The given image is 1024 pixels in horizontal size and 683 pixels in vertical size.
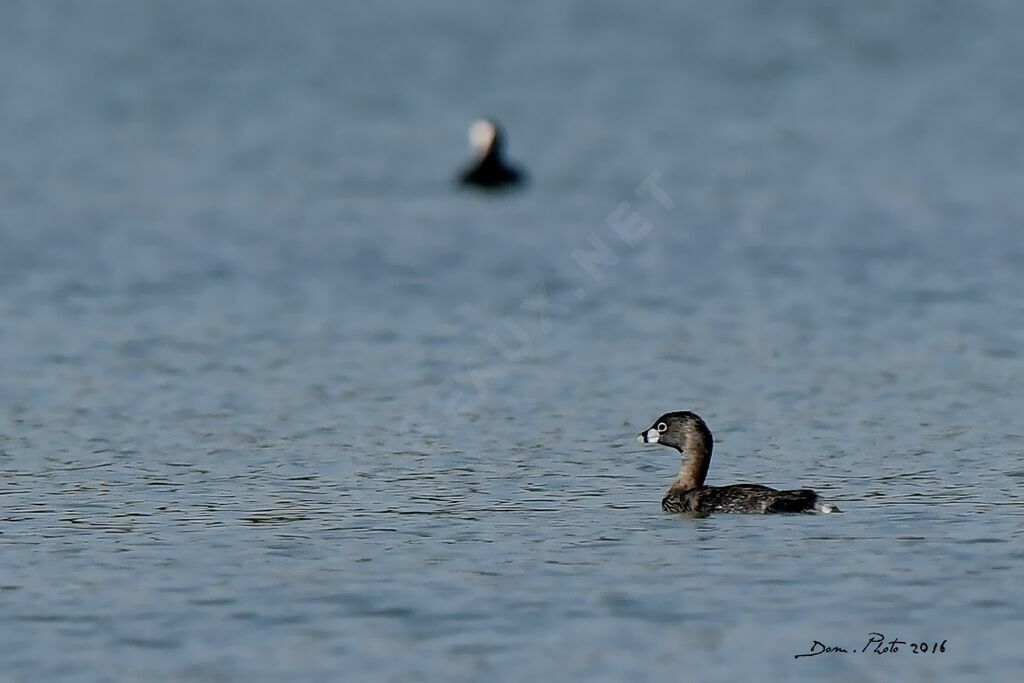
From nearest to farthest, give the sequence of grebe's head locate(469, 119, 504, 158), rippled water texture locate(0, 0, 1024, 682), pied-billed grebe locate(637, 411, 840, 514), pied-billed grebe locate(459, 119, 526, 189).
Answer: rippled water texture locate(0, 0, 1024, 682), pied-billed grebe locate(637, 411, 840, 514), pied-billed grebe locate(459, 119, 526, 189), grebe's head locate(469, 119, 504, 158)

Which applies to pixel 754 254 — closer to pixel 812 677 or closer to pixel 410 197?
pixel 410 197

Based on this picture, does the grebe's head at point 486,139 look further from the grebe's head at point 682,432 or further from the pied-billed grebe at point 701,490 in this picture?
the grebe's head at point 682,432

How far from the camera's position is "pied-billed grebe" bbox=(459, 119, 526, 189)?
4338cm

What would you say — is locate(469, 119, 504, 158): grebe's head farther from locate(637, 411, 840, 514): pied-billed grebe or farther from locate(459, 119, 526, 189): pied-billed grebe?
locate(637, 411, 840, 514): pied-billed grebe

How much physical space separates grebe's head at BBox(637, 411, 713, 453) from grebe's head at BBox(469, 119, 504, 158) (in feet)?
87.0

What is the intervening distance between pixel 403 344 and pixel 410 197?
55.2 feet

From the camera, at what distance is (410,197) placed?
42.0m

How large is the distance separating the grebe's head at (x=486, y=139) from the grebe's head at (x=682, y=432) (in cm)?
2651

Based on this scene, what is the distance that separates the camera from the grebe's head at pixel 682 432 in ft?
56.6

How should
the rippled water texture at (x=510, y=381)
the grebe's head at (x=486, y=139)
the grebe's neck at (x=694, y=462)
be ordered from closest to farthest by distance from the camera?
the rippled water texture at (x=510, y=381) < the grebe's neck at (x=694, y=462) < the grebe's head at (x=486, y=139)

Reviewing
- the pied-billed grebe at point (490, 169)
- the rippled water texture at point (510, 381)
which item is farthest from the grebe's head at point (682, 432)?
the pied-billed grebe at point (490, 169)

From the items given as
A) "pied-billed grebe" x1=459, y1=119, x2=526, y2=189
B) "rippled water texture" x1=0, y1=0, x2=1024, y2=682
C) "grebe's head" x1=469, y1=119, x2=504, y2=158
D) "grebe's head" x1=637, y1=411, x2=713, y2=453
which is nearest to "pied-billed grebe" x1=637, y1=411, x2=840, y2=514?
"grebe's head" x1=637, y1=411, x2=713, y2=453

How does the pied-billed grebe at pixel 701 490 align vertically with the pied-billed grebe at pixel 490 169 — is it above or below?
below

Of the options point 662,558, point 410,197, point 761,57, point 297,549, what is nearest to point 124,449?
point 297,549
